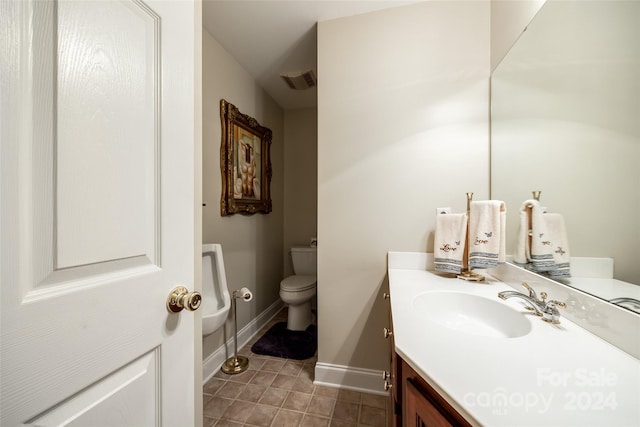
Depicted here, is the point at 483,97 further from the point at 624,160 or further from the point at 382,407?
the point at 382,407

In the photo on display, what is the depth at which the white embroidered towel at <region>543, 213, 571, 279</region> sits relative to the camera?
83cm

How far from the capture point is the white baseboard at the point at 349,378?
4.91ft

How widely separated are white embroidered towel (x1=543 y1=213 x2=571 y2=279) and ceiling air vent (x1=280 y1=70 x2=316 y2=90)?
80.6 inches

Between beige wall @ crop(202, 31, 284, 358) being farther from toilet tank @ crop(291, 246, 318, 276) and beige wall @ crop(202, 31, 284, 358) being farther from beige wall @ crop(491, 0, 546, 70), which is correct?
beige wall @ crop(491, 0, 546, 70)

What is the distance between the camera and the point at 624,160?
63 cm

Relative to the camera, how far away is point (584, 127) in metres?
0.76

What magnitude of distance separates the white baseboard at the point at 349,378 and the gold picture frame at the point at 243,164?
133 cm

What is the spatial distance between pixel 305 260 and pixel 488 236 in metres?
1.74

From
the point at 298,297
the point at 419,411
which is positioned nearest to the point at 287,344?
the point at 298,297

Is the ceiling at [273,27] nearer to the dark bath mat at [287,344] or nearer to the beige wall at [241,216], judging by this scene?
the beige wall at [241,216]

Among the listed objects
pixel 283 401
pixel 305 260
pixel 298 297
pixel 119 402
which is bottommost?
pixel 283 401

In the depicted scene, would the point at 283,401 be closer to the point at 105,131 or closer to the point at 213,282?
the point at 213,282

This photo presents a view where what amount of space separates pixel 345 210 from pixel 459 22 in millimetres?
1311

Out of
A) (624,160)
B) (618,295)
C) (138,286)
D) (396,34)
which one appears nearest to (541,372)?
(618,295)
